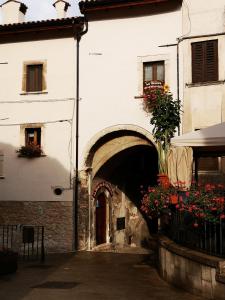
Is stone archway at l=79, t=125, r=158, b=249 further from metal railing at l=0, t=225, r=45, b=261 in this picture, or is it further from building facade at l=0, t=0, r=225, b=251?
metal railing at l=0, t=225, r=45, b=261

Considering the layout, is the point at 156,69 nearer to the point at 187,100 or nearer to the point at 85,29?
the point at 187,100

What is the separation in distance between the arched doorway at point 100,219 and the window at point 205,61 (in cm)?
636

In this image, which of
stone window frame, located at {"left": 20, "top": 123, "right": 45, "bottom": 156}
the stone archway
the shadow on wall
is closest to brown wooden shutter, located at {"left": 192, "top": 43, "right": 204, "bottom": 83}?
the stone archway

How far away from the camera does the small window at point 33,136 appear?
57.8ft

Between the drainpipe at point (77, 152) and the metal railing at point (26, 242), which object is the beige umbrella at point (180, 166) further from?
the drainpipe at point (77, 152)

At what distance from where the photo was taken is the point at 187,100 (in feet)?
50.7

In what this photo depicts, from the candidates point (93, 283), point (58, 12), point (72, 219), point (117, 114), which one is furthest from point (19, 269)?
point (58, 12)

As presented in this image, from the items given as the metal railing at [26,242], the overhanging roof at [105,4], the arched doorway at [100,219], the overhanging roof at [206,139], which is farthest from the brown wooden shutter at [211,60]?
the metal railing at [26,242]

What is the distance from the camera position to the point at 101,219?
18.6 m

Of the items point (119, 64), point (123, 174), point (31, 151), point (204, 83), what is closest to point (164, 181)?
point (204, 83)

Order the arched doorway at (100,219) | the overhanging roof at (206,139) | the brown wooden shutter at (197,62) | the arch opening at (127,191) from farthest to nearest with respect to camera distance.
A: the arch opening at (127,191)
the arched doorway at (100,219)
the brown wooden shutter at (197,62)
the overhanging roof at (206,139)

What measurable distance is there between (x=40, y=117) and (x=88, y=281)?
831 cm

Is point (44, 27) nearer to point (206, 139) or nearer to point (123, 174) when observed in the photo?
point (123, 174)

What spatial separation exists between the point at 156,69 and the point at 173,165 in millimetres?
4822
